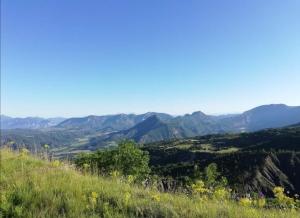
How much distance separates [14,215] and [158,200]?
258 cm

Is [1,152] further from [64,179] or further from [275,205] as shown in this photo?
[275,205]

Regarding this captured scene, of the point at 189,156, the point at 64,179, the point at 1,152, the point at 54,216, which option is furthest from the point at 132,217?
the point at 189,156

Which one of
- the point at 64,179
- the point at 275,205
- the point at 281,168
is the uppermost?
the point at 64,179

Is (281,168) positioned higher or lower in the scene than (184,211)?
lower

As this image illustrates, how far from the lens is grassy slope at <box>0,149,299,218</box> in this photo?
645cm

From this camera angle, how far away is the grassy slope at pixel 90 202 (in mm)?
6453

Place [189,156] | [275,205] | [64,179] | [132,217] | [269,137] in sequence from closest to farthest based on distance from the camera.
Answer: [132,217]
[275,205]
[64,179]
[189,156]
[269,137]

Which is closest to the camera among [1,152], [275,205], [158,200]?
[158,200]

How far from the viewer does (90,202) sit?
6.97 meters

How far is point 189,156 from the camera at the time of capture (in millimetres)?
160750

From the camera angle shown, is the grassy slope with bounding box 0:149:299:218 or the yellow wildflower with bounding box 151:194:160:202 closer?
the grassy slope with bounding box 0:149:299:218

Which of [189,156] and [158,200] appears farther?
[189,156]

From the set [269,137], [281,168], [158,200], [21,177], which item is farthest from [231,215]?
[269,137]

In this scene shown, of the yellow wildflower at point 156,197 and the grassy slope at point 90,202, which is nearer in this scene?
the grassy slope at point 90,202
